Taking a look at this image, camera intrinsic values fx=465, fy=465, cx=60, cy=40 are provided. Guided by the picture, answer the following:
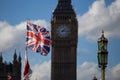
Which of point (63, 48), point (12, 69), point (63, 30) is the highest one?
point (63, 30)

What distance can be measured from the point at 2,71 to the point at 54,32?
29961mm

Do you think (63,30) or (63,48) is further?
(63,48)

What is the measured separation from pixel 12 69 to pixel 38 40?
85.4 metres

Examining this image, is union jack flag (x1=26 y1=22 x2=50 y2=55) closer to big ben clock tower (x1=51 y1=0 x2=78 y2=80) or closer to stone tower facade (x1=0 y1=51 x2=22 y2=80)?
stone tower facade (x1=0 y1=51 x2=22 y2=80)

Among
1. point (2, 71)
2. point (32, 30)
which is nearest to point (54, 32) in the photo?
point (2, 71)

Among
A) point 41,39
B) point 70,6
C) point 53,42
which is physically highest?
point 70,6

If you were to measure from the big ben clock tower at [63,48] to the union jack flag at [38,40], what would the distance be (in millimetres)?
105665

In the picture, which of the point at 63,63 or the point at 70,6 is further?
the point at 70,6

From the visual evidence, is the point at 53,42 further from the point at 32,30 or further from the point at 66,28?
the point at 32,30

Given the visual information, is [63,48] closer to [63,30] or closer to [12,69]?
[63,30]

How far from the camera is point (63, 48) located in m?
147

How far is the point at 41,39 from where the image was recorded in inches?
1428

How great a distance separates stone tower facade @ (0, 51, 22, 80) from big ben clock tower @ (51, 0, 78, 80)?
24.4 metres

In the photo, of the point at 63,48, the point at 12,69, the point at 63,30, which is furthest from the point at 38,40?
the point at 63,48
